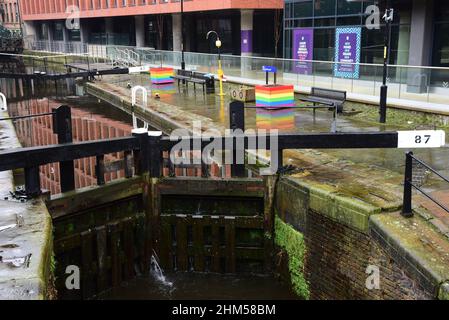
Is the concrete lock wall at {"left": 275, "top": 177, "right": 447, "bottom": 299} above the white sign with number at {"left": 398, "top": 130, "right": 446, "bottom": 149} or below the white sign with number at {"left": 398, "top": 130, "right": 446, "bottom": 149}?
below

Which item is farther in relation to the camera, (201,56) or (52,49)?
(52,49)

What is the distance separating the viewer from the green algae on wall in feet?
31.0

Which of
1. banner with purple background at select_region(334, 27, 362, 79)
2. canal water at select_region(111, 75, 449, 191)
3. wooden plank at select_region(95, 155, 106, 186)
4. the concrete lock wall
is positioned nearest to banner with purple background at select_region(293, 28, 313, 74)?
banner with purple background at select_region(334, 27, 362, 79)

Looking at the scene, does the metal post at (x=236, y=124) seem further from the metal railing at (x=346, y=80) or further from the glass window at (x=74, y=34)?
the glass window at (x=74, y=34)

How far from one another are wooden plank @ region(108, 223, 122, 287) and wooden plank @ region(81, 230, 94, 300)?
46 centimetres

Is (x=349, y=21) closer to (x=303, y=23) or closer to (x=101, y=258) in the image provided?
(x=303, y=23)

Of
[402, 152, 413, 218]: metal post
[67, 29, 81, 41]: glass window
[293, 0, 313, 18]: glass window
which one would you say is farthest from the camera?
[67, 29, 81, 41]: glass window

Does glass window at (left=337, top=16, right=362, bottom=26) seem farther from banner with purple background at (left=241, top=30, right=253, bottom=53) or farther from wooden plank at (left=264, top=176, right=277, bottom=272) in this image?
banner with purple background at (left=241, top=30, right=253, bottom=53)

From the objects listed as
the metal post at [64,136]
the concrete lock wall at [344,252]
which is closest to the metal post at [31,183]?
the metal post at [64,136]

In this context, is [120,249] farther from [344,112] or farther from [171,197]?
[344,112]

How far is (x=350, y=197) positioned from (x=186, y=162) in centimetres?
377

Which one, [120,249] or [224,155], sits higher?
[224,155]

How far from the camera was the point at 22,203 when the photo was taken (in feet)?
28.6
